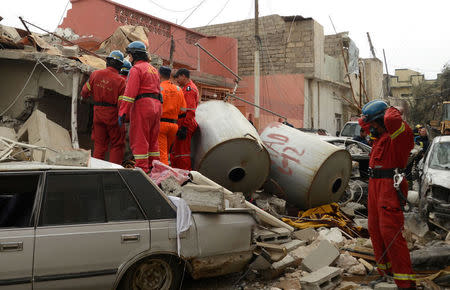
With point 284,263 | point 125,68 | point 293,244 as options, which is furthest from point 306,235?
point 125,68

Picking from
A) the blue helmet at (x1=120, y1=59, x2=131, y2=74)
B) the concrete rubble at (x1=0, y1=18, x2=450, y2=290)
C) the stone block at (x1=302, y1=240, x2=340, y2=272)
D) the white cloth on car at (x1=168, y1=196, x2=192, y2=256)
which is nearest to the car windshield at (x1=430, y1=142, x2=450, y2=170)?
the concrete rubble at (x1=0, y1=18, x2=450, y2=290)

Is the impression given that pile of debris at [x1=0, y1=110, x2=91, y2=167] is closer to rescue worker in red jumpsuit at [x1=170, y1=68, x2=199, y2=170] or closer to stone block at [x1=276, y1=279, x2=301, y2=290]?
rescue worker in red jumpsuit at [x1=170, y1=68, x2=199, y2=170]

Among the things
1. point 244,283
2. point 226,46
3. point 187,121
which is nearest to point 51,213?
point 244,283

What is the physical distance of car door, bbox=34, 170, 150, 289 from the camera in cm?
302

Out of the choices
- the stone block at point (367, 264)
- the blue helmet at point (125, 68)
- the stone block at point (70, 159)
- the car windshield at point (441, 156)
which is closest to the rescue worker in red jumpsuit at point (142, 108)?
the blue helmet at point (125, 68)

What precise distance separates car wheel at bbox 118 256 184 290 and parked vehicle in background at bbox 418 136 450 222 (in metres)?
4.38

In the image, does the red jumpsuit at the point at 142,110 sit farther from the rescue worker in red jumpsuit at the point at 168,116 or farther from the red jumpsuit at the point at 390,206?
the red jumpsuit at the point at 390,206

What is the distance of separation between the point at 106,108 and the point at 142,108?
74 centimetres

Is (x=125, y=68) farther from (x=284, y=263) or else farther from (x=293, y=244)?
(x=284, y=263)

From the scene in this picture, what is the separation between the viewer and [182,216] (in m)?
3.53

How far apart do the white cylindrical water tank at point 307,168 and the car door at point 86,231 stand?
4.03 m

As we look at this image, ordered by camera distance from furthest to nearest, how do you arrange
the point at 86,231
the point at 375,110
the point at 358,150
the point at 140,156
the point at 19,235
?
the point at 358,150 → the point at 140,156 → the point at 375,110 → the point at 86,231 → the point at 19,235

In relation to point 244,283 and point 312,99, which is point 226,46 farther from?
point 244,283

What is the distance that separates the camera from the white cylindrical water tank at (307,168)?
22.5 ft
